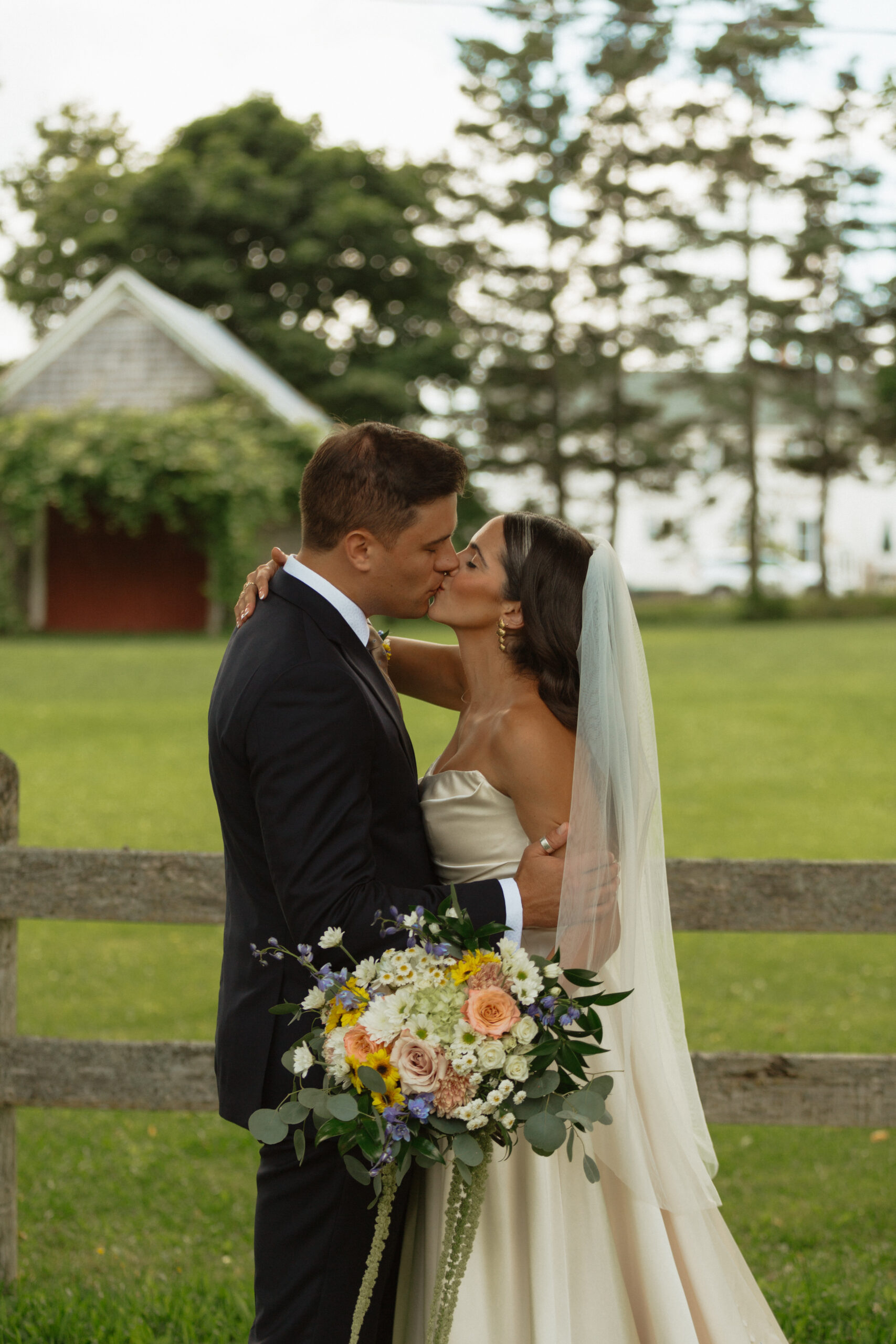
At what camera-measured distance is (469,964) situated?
89.8 inches

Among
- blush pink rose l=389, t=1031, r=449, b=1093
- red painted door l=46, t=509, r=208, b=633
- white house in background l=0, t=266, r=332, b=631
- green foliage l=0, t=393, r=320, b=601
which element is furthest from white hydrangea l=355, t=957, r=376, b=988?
red painted door l=46, t=509, r=208, b=633

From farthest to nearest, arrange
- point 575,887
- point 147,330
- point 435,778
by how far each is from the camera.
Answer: point 147,330 → point 435,778 → point 575,887

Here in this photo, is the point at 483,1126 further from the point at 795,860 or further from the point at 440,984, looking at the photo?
the point at 795,860

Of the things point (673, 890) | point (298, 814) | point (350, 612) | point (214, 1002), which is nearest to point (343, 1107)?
point (298, 814)

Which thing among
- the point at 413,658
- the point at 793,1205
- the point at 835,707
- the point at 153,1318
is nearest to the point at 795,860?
the point at 413,658

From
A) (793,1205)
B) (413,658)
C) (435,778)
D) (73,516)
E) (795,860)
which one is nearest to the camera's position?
(435,778)

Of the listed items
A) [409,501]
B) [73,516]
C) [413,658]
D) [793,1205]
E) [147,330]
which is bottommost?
Answer: [793,1205]

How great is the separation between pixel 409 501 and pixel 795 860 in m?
1.82

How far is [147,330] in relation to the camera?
88.9ft

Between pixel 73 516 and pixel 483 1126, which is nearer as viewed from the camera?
pixel 483 1126

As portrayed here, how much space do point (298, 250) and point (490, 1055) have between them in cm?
3626

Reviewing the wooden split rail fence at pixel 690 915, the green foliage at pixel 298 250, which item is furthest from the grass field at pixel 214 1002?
the green foliage at pixel 298 250

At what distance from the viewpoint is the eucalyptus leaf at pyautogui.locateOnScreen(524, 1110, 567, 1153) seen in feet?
7.21

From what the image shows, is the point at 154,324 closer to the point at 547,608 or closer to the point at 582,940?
the point at 547,608
